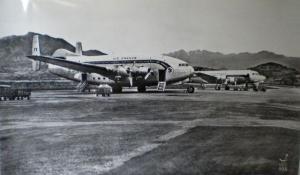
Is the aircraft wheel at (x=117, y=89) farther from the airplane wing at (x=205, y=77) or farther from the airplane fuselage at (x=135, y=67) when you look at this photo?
the airplane wing at (x=205, y=77)

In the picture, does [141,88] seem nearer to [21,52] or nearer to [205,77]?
[205,77]

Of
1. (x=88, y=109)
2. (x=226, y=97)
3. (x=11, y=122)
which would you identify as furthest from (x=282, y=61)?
(x=11, y=122)

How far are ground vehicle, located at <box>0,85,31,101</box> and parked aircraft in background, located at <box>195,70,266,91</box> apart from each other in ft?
4.15

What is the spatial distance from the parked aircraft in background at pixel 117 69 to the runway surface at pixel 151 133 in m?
0.10

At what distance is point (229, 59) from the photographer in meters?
2.67

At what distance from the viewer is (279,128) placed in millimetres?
2779

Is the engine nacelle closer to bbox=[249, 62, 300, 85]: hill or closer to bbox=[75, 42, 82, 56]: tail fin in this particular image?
bbox=[75, 42, 82, 56]: tail fin

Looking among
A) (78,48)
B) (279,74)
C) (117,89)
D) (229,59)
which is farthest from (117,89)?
(279,74)

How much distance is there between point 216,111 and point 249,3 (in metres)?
0.84

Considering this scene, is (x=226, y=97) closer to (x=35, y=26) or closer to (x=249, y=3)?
(x=249, y=3)

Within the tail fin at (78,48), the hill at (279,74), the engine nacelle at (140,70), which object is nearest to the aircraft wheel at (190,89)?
the engine nacelle at (140,70)

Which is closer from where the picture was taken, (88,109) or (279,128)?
(88,109)

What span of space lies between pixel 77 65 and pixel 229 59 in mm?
1122

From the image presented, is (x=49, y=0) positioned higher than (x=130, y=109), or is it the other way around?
(x=49, y=0)
